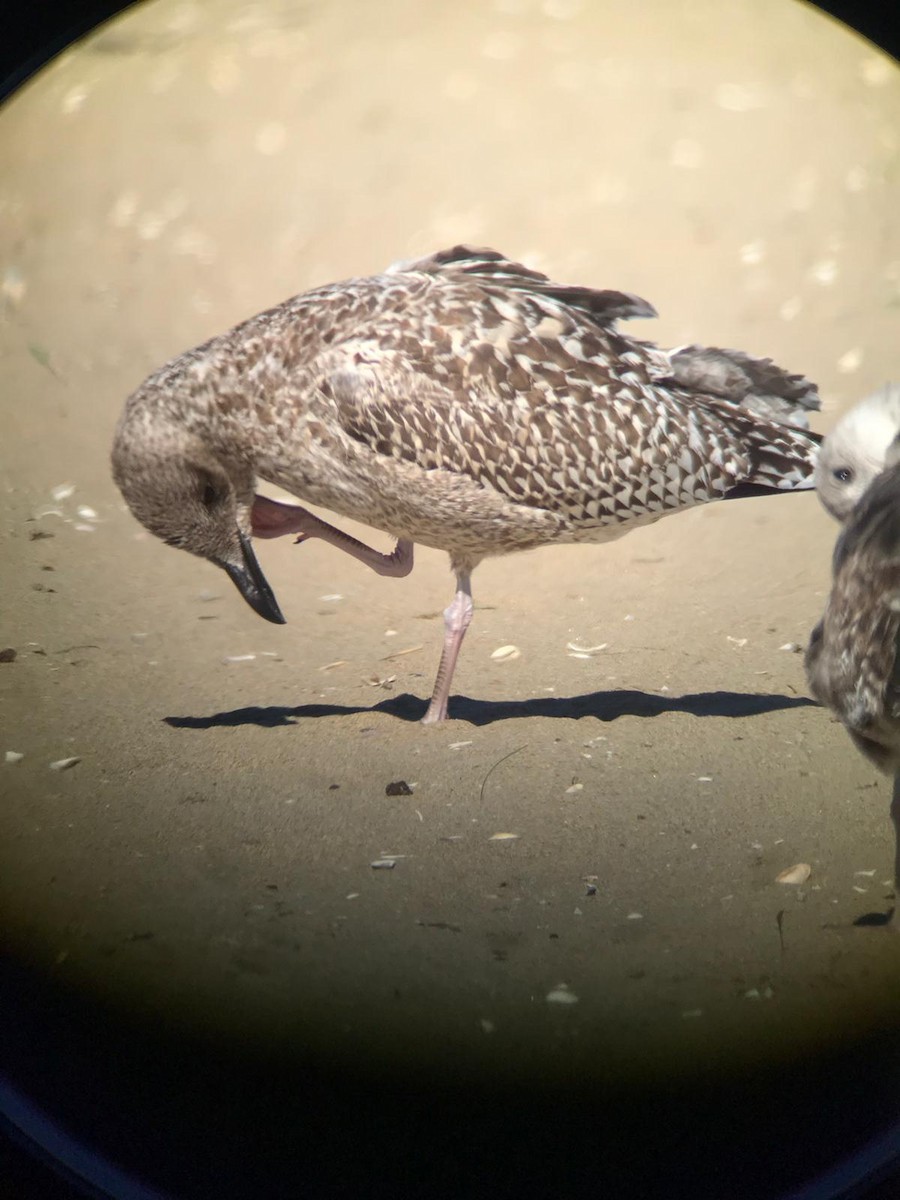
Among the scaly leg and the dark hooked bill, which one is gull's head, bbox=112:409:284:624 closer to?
the dark hooked bill

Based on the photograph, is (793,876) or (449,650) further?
(449,650)

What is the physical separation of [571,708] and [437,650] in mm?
209

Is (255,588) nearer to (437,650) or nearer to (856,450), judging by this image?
(437,650)

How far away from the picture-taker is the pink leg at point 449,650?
1.82 meters

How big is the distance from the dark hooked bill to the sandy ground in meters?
0.03

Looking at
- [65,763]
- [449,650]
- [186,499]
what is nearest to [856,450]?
[449,650]

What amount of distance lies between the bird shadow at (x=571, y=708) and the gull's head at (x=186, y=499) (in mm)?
150

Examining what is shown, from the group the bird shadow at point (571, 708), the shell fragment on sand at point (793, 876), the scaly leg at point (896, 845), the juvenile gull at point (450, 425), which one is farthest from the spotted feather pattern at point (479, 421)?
the shell fragment on sand at point (793, 876)

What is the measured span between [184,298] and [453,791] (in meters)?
0.79

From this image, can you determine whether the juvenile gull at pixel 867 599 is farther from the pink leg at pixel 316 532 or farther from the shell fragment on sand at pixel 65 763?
the shell fragment on sand at pixel 65 763

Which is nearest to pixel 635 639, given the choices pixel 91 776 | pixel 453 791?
pixel 453 791

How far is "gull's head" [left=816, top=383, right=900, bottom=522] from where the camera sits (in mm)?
1768

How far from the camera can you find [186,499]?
2174 mm

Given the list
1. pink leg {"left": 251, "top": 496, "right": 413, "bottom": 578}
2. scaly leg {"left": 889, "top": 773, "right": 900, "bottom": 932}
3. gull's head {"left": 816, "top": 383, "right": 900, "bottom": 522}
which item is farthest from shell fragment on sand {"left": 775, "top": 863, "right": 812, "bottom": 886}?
pink leg {"left": 251, "top": 496, "right": 413, "bottom": 578}
